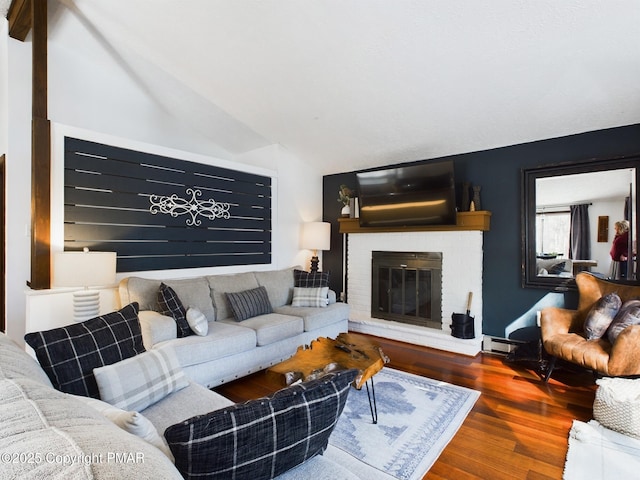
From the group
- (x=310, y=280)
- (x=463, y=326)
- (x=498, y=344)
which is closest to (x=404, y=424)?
(x=463, y=326)

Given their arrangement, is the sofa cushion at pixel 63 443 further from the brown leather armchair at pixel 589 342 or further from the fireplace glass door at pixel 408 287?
the fireplace glass door at pixel 408 287

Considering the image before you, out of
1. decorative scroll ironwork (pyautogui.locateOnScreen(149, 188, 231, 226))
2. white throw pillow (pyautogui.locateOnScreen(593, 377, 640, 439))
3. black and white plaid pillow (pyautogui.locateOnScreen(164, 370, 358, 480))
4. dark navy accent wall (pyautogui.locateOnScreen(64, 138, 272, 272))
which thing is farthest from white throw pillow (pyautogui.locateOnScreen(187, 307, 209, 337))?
white throw pillow (pyautogui.locateOnScreen(593, 377, 640, 439))

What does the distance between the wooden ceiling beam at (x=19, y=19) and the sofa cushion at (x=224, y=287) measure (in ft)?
9.05

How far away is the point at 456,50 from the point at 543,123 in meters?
1.44

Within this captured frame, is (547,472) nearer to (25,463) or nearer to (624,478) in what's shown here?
(624,478)

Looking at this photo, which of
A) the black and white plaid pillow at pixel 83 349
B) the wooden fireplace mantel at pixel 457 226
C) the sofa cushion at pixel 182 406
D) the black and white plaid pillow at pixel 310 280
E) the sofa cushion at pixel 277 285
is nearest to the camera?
A: the black and white plaid pillow at pixel 83 349

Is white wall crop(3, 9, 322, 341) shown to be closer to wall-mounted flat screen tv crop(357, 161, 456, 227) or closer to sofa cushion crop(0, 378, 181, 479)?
wall-mounted flat screen tv crop(357, 161, 456, 227)

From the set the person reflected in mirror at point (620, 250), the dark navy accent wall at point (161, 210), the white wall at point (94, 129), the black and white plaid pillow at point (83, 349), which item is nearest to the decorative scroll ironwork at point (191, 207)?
the dark navy accent wall at point (161, 210)

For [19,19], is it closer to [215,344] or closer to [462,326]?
[215,344]

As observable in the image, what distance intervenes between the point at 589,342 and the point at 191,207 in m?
4.07

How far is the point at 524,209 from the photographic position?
3.74m

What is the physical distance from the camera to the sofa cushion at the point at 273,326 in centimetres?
316

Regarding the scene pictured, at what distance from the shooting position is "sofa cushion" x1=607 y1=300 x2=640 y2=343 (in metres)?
2.63

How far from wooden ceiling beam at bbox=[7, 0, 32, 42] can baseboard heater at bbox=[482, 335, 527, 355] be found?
5.51 meters
